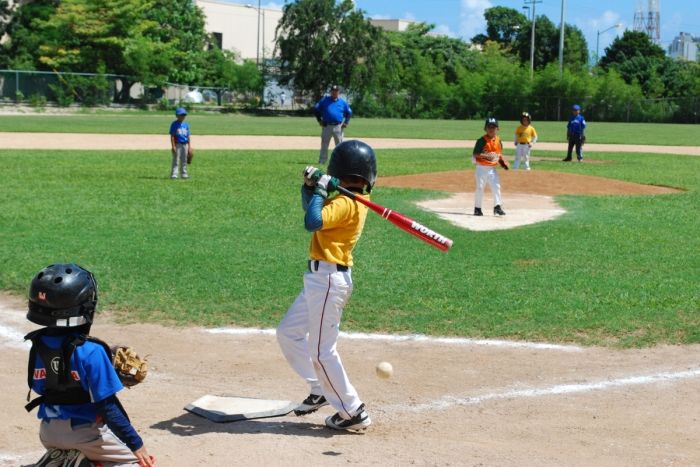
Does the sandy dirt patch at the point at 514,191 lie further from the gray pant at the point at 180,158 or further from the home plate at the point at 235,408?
the home plate at the point at 235,408

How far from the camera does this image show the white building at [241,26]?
345 ft

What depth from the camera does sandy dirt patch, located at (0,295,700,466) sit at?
5.56m

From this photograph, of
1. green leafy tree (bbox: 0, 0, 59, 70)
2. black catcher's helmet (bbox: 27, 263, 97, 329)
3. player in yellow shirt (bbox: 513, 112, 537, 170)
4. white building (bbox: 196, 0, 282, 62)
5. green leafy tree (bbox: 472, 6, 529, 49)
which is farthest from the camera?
green leafy tree (bbox: 472, 6, 529, 49)

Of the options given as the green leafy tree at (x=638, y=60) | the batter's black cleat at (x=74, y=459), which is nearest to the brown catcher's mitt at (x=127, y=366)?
the batter's black cleat at (x=74, y=459)

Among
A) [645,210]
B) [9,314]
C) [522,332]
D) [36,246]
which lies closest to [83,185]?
[36,246]

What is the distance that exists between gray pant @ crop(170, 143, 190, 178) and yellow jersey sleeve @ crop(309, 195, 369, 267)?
1499 cm

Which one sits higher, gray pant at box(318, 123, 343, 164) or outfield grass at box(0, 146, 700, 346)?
gray pant at box(318, 123, 343, 164)

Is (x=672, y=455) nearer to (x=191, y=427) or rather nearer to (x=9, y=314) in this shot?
(x=191, y=427)

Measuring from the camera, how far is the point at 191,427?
594cm

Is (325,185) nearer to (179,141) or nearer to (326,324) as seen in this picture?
(326,324)

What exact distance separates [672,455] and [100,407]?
354 cm

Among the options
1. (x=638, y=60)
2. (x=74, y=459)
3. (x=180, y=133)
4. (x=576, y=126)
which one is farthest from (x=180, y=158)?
(x=638, y=60)

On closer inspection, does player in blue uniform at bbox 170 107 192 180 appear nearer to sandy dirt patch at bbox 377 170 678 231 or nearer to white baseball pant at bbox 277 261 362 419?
sandy dirt patch at bbox 377 170 678 231

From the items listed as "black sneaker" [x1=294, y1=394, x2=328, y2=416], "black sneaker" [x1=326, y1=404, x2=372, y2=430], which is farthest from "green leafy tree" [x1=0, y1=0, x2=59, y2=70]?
"black sneaker" [x1=326, y1=404, x2=372, y2=430]
